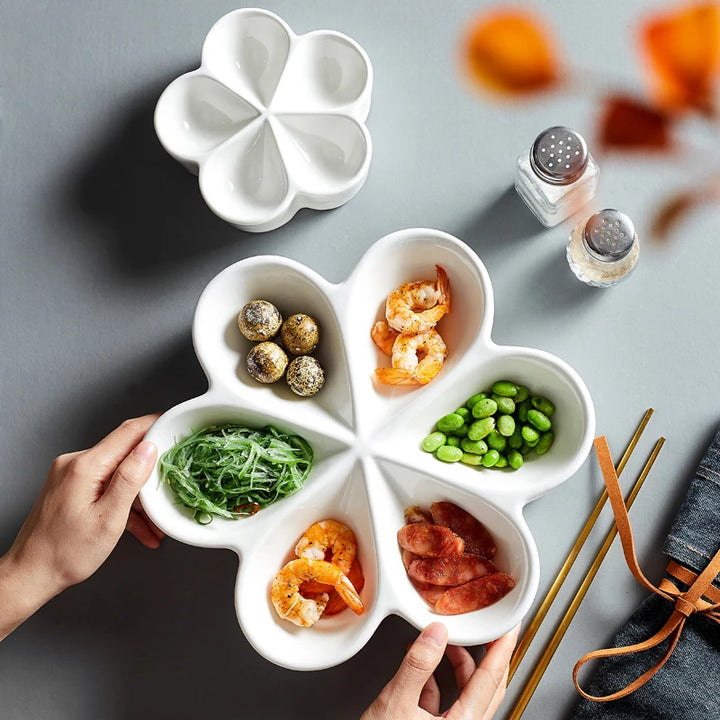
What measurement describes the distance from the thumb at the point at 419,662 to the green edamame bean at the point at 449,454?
0.36 m

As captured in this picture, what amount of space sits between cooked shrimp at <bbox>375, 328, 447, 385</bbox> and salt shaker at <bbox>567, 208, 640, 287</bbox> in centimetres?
41

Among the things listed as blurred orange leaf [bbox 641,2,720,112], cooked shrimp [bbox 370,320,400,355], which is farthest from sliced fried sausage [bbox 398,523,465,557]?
blurred orange leaf [bbox 641,2,720,112]

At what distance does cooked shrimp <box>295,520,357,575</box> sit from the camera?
1757mm

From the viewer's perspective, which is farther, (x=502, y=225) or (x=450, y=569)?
(x=502, y=225)

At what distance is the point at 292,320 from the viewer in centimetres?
177

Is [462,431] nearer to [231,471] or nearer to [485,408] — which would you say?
[485,408]

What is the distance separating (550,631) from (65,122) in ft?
5.91

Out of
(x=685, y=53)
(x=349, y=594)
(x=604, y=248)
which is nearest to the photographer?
(x=685, y=53)

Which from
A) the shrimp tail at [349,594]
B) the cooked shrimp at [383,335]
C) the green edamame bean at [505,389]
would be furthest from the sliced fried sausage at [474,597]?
the cooked shrimp at [383,335]

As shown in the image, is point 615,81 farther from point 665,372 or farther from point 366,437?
point 366,437

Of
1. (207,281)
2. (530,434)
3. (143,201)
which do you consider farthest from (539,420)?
(143,201)

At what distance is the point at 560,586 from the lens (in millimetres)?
1893

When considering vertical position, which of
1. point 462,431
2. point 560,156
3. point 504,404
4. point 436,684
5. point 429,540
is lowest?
point 436,684

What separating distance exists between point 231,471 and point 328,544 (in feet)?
0.92
